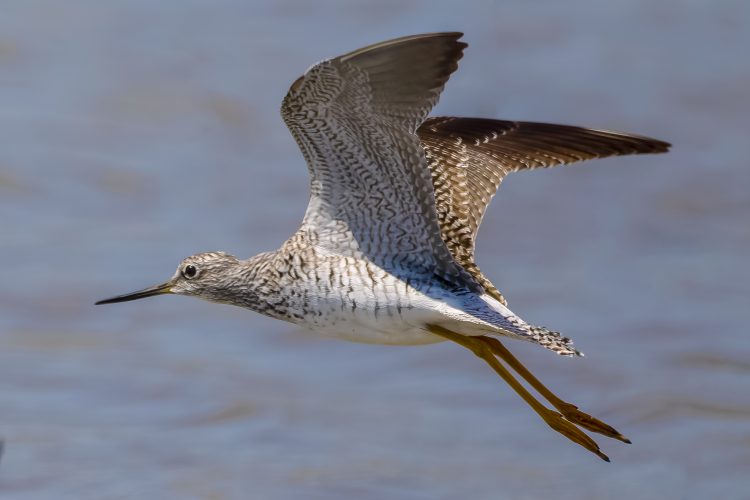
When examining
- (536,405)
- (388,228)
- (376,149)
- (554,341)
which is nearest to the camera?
(554,341)

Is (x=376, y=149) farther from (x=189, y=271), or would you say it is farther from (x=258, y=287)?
(x=189, y=271)

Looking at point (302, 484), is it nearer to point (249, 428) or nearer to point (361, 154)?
point (249, 428)

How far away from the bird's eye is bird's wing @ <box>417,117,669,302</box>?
5.07 ft

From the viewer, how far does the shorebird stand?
8828 millimetres

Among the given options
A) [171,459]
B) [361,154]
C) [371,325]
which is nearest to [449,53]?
[361,154]

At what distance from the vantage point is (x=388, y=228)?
964 centimetres

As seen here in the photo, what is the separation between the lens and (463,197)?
10.4 meters

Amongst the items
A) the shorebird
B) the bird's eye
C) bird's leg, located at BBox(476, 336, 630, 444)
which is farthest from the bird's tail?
the bird's eye

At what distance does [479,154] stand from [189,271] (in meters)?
1.95

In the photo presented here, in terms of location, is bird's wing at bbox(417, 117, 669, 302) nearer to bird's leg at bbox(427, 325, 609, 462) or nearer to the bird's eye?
bird's leg at bbox(427, 325, 609, 462)

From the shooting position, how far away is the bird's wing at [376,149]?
28.2ft

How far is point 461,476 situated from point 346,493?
906mm

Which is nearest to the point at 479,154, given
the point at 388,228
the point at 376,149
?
the point at 388,228

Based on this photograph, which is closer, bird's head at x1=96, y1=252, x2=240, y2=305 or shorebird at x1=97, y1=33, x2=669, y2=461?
shorebird at x1=97, y1=33, x2=669, y2=461
